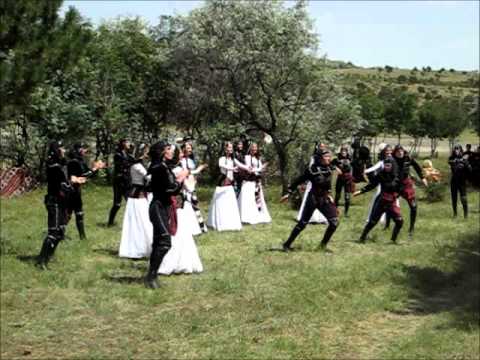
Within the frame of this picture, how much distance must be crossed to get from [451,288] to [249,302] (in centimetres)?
353

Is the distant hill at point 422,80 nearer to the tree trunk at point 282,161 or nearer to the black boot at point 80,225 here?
the tree trunk at point 282,161

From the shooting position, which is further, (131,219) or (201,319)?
(131,219)

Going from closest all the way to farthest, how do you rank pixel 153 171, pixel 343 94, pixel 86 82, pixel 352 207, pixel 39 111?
pixel 153 171 → pixel 352 207 → pixel 39 111 → pixel 86 82 → pixel 343 94

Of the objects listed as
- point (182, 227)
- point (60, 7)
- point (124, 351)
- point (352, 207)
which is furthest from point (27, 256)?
point (352, 207)

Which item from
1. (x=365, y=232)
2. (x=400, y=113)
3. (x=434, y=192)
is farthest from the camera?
(x=400, y=113)

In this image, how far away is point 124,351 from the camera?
25.5 feet

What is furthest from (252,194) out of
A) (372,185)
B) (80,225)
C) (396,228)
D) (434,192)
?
(434,192)

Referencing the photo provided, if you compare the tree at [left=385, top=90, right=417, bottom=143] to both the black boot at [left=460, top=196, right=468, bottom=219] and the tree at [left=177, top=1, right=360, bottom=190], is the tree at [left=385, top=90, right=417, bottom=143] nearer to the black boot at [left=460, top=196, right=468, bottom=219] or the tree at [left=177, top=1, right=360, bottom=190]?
the tree at [left=177, top=1, right=360, bottom=190]

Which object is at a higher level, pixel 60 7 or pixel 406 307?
pixel 60 7

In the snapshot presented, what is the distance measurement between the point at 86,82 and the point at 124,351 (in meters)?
17.5

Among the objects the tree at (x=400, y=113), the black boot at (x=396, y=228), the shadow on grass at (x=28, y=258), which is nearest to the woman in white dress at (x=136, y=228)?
the shadow on grass at (x=28, y=258)

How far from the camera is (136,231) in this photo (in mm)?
11859

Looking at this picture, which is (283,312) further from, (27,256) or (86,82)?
(86,82)

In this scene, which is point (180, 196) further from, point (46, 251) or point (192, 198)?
point (192, 198)
